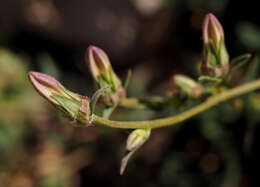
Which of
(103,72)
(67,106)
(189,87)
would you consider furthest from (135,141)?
(189,87)

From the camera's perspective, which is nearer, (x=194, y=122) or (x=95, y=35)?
(x=194, y=122)

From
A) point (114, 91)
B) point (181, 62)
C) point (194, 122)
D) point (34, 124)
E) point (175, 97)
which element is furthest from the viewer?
point (181, 62)

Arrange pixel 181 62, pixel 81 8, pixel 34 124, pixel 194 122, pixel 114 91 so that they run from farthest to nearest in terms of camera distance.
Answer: pixel 81 8 < pixel 181 62 < pixel 34 124 < pixel 194 122 < pixel 114 91

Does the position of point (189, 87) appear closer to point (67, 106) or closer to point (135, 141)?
point (135, 141)

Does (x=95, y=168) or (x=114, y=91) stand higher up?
(x=114, y=91)

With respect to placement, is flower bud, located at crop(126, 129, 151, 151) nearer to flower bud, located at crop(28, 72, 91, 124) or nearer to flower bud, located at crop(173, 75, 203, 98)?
flower bud, located at crop(28, 72, 91, 124)

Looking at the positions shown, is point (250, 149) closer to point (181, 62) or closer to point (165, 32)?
point (181, 62)

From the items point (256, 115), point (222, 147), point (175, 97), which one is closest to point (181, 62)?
point (222, 147)

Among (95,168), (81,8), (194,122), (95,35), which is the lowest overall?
(95,168)
